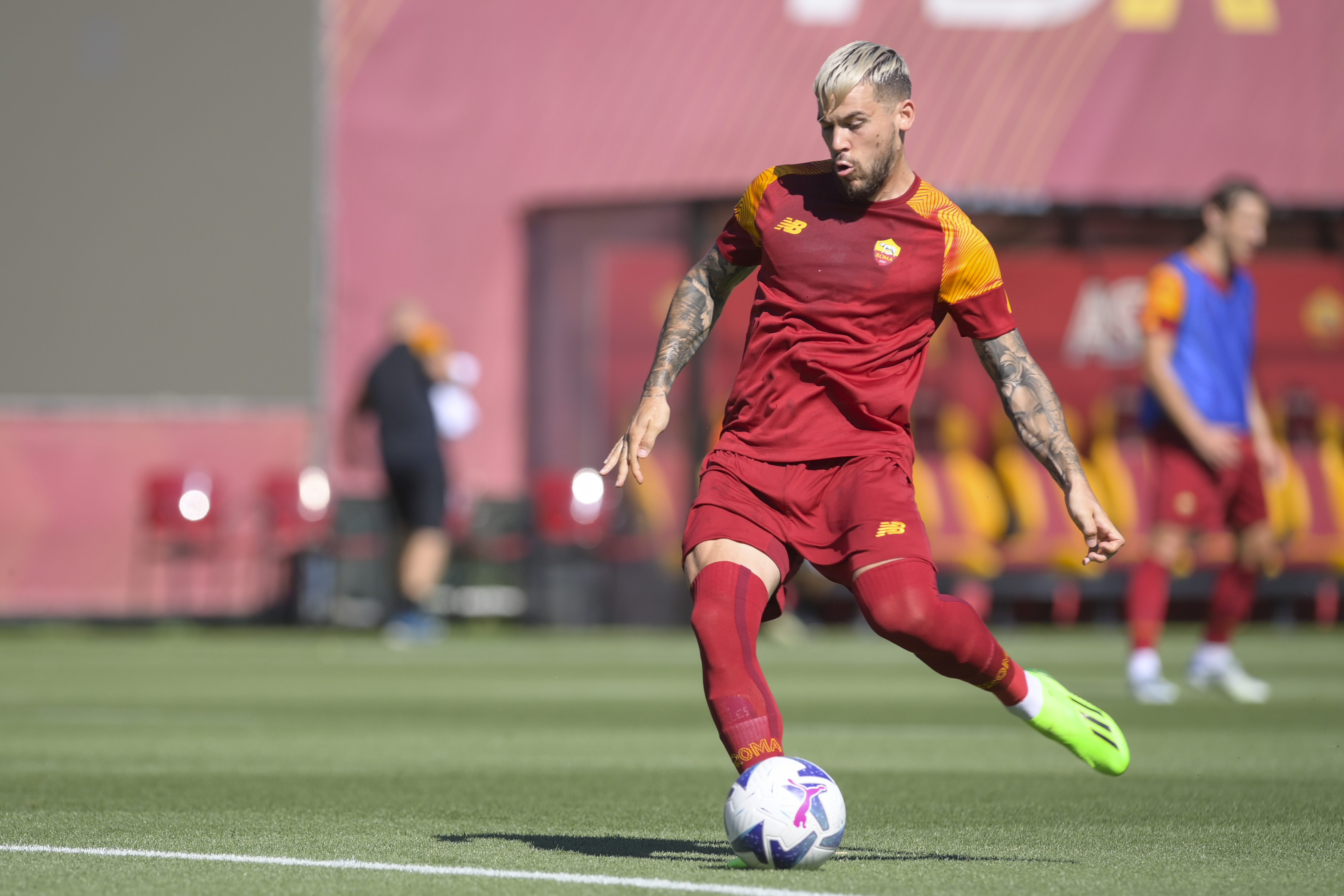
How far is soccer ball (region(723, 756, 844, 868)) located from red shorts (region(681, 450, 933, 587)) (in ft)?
1.86

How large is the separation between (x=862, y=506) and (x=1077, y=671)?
27.2ft

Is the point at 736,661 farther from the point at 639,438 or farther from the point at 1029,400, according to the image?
the point at 1029,400

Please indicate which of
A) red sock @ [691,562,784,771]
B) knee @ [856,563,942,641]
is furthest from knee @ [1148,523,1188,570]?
red sock @ [691,562,784,771]

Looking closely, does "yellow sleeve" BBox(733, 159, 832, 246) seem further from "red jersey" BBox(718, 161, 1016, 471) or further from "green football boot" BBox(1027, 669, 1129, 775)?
"green football boot" BBox(1027, 669, 1129, 775)

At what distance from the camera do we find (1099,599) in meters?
21.4

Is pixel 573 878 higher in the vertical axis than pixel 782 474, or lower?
lower

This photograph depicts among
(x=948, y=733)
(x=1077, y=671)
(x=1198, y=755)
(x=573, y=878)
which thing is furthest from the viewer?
(x=1077, y=671)

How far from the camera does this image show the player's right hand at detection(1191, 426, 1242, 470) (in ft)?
33.8

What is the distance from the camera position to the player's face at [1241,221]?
10359 millimetres

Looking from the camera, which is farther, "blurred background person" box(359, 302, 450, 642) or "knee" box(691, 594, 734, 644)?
"blurred background person" box(359, 302, 450, 642)

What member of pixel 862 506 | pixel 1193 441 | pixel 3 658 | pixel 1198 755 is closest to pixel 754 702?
pixel 862 506

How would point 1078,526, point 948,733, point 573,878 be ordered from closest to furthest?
point 573,878
point 1078,526
point 948,733

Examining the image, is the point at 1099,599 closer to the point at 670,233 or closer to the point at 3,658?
the point at 670,233

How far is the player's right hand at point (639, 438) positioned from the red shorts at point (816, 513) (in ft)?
0.72
